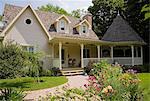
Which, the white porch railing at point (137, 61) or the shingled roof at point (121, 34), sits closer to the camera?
the white porch railing at point (137, 61)

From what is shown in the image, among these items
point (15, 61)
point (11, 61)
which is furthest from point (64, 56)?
point (15, 61)

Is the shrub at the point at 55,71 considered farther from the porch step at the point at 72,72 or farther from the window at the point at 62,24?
the window at the point at 62,24

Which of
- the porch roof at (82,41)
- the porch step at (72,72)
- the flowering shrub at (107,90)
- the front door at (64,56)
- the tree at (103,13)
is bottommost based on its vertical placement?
the porch step at (72,72)

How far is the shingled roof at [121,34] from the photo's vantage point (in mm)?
32188

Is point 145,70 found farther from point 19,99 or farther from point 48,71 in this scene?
point 19,99

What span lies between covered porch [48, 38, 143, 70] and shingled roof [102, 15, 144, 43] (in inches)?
35.2

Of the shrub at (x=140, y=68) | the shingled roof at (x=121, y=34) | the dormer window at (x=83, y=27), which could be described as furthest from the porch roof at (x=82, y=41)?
the shrub at (x=140, y=68)

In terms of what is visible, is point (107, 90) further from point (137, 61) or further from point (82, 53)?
point (137, 61)

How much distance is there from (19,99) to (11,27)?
1684cm

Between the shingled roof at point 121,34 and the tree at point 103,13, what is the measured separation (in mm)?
12914

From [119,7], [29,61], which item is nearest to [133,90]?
[29,61]

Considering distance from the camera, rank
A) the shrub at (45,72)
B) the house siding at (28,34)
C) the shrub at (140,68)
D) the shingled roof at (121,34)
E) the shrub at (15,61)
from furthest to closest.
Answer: the shingled roof at (121,34), the shrub at (140,68), the house siding at (28,34), the shrub at (45,72), the shrub at (15,61)

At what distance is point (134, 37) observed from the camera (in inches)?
1270

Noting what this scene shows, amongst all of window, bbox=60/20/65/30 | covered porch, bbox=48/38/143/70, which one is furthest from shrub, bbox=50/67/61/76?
window, bbox=60/20/65/30
